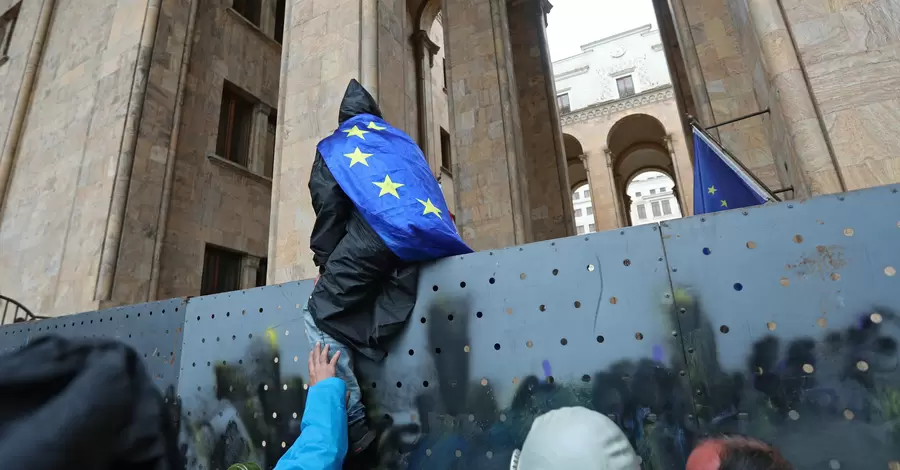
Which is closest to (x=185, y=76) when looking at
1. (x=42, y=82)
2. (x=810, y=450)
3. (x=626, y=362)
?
(x=42, y=82)

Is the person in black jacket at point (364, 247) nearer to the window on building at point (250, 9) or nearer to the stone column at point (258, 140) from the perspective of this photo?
the stone column at point (258, 140)

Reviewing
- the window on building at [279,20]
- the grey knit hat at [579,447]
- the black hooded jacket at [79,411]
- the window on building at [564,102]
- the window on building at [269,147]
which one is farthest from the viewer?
the window on building at [564,102]

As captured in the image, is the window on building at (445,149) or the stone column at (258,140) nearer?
the stone column at (258,140)

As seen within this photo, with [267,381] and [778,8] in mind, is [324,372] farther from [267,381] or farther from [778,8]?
[778,8]

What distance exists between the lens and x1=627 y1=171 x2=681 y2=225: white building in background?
59.7 m

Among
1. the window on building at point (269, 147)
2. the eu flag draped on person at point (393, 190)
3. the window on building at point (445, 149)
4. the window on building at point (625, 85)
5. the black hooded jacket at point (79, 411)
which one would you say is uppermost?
the window on building at point (625, 85)

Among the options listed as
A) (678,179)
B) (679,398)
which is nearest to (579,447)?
(679,398)

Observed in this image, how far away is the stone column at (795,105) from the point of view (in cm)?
336

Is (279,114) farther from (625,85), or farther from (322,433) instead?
(625,85)

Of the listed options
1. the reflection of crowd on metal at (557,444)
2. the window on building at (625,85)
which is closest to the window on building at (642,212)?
the window on building at (625,85)

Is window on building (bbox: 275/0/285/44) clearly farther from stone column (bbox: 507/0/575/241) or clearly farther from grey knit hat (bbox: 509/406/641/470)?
grey knit hat (bbox: 509/406/641/470)

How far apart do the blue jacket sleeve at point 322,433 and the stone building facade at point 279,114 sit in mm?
3096

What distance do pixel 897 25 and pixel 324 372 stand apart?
4869 millimetres

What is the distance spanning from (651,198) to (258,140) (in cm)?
5866
